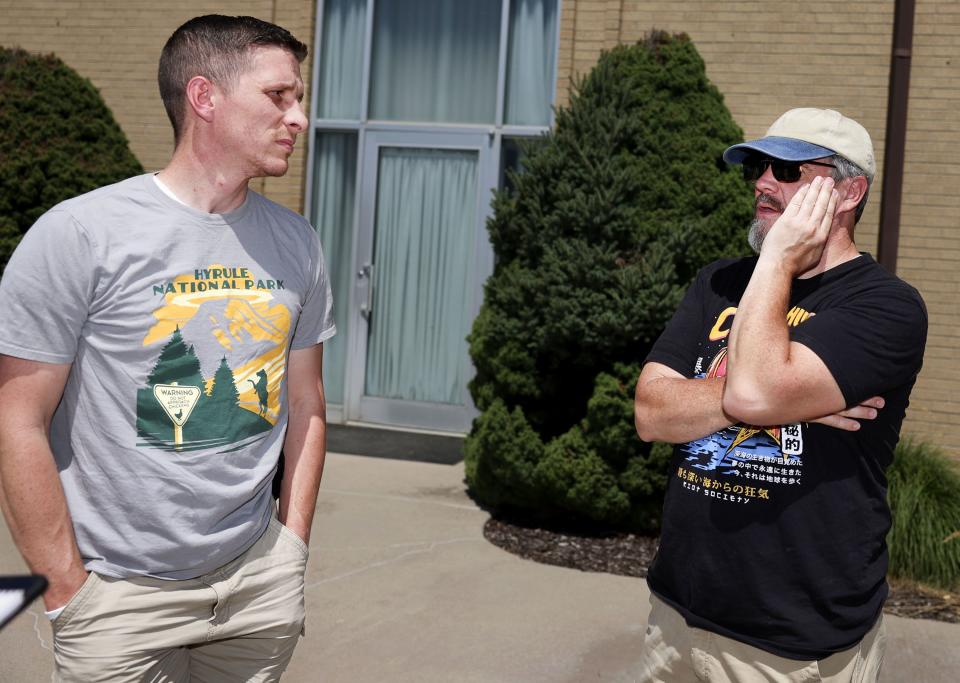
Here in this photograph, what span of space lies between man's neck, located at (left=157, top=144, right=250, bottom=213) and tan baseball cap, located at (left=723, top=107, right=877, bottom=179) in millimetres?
1246

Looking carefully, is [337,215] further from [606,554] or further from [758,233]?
[758,233]

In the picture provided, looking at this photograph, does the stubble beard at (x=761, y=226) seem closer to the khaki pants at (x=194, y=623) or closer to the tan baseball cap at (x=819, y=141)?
the tan baseball cap at (x=819, y=141)

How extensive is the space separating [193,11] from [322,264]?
774 cm

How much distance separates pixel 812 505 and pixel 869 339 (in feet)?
1.27

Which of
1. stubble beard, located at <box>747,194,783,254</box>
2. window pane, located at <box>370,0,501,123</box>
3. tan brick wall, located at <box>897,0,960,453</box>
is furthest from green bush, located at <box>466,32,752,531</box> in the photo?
stubble beard, located at <box>747,194,783,254</box>

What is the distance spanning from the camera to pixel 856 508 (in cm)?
234

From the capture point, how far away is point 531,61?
9.18 m

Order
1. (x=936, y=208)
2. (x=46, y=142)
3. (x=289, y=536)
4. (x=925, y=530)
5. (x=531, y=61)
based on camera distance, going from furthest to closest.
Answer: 1. (x=531, y=61)
2. (x=46, y=142)
3. (x=936, y=208)
4. (x=925, y=530)
5. (x=289, y=536)

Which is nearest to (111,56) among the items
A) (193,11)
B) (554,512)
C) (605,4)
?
(193,11)

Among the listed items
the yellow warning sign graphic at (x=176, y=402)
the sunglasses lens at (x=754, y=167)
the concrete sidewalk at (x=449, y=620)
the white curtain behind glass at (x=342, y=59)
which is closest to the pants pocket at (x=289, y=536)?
the yellow warning sign graphic at (x=176, y=402)

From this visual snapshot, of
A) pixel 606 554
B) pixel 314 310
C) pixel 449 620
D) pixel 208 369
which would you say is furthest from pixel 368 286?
pixel 208 369

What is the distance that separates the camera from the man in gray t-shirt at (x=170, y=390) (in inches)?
82.8

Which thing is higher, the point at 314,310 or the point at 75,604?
the point at 314,310

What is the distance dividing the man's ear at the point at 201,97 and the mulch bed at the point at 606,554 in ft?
13.2
